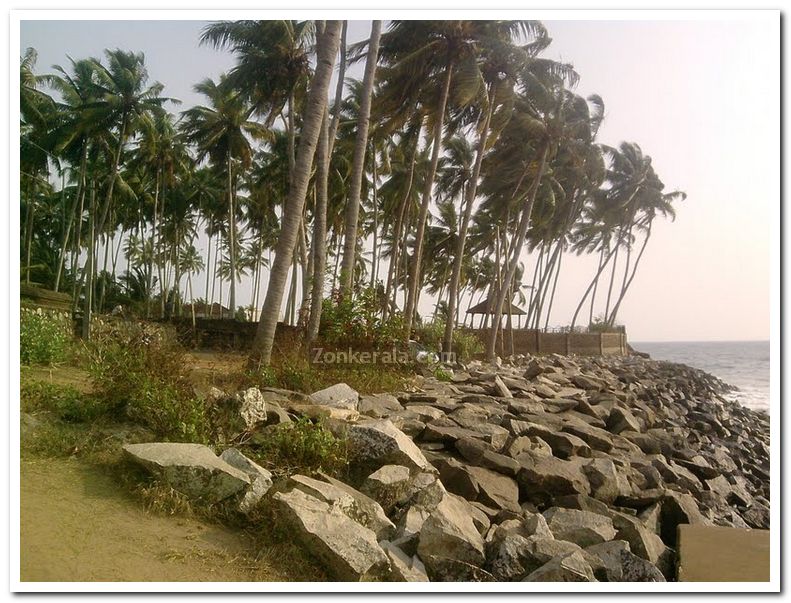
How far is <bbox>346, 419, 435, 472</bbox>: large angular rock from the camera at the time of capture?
4.95 metres

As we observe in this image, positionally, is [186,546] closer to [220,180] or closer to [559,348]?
[559,348]

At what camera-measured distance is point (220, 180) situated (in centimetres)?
3262

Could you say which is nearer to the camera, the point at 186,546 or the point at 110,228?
the point at 186,546

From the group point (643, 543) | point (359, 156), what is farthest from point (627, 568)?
point (359, 156)

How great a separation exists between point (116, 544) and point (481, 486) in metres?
3.30

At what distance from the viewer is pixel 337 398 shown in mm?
6473

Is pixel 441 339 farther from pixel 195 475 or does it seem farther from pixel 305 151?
pixel 195 475

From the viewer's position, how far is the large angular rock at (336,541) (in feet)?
11.2

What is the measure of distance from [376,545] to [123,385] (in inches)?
116

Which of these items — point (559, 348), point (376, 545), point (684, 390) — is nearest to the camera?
point (376, 545)

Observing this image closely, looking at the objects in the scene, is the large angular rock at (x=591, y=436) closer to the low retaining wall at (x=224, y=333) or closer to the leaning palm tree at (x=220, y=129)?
the low retaining wall at (x=224, y=333)

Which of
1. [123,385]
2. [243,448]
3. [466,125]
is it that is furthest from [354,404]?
[466,125]
